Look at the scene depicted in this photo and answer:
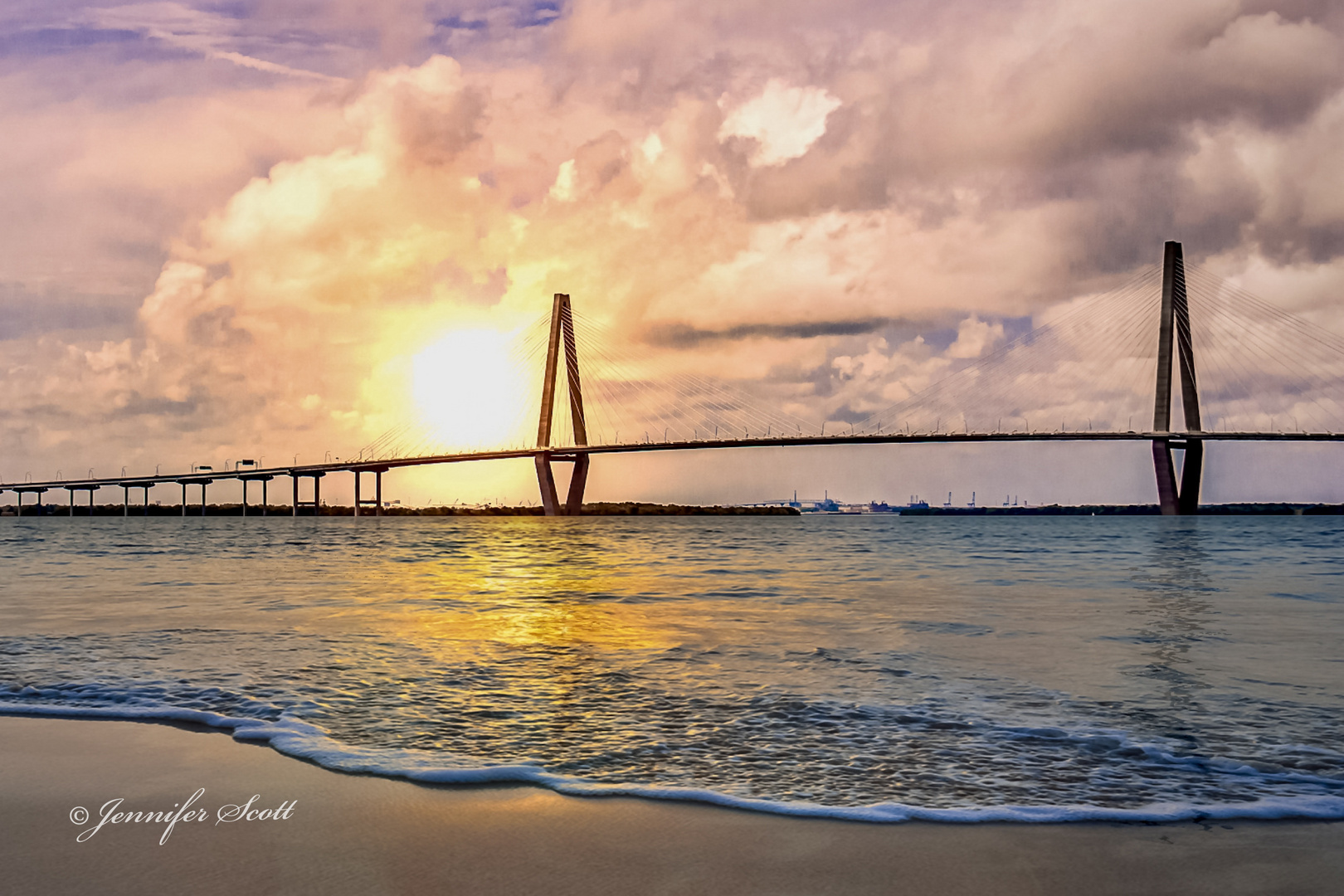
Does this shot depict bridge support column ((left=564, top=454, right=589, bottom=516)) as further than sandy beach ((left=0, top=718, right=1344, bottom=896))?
Yes

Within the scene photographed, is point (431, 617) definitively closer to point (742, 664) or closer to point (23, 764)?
point (742, 664)

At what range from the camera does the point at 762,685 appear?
6.77 m

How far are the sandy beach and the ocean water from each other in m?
0.23

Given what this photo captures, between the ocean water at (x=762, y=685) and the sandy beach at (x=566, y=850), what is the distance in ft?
0.75

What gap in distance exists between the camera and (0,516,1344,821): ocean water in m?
4.33

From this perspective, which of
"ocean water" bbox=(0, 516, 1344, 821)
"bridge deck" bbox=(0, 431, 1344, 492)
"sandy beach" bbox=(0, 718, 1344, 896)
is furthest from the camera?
"bridge deck" bbox=(0, 431, 1344, 492)

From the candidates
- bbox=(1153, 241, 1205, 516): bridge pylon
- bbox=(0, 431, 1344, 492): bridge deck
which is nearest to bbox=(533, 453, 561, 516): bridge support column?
bbox=(0, 431, 1344, 492): bridge deck

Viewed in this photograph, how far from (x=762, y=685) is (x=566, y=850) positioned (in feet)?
11.6

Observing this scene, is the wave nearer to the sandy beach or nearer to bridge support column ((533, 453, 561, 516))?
the sandy beach

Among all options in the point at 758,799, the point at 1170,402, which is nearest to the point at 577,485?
the point at 1170,402

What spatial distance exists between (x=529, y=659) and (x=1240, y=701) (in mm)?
5334

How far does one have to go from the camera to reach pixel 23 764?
4555mm

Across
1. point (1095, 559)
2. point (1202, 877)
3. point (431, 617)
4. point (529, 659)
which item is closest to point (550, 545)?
point (1095, 559)

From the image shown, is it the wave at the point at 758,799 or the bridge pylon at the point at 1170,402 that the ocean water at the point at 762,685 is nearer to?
the wave at the point at 758,799
